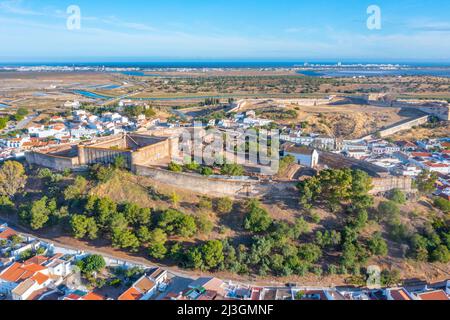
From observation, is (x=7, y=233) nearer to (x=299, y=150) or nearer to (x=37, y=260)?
(x=37, y=260)

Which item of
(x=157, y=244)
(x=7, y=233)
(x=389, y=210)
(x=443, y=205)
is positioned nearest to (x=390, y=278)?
(x=389, y=210)

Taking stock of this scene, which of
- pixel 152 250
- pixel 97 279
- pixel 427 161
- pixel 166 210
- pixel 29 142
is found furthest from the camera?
pixel 29 142

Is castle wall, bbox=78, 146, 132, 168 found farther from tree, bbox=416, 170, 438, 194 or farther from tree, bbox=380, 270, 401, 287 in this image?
tree, bbox=416, 170, 438, 194

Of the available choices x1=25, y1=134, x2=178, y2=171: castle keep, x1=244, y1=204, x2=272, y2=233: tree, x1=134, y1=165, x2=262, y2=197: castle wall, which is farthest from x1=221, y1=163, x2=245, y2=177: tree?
x1=25, y1=134, x2=178, y2=171: castle keep

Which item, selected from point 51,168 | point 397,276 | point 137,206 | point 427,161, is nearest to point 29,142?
point 51,168
